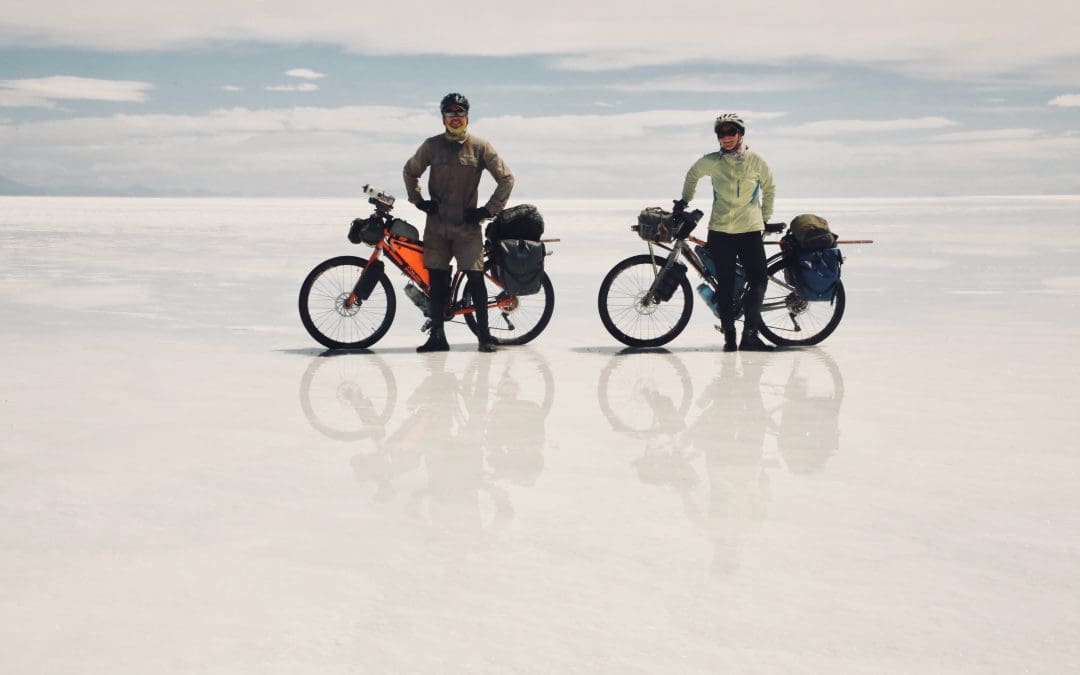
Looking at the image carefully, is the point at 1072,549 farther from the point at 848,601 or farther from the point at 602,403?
the point at 602,403

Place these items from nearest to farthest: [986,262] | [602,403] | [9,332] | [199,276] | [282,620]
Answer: [282,620] → [602,403] → [9,332] → [199,276] → [986,262]


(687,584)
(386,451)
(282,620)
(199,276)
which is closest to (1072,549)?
(687,584)

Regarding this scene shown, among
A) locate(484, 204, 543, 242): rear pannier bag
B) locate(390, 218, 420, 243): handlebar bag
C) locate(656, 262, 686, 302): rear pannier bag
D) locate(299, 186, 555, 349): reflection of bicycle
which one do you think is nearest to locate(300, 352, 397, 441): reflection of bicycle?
locate(299, 186, 555, 349): reflection of bicycle

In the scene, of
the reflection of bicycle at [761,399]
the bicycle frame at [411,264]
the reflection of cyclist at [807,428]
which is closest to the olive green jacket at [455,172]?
the bicycle frame at [411,264]

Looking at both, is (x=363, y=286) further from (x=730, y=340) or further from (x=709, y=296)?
(x=730, y=340)

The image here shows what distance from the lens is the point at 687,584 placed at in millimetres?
3953

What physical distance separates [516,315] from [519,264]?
80 centimetres

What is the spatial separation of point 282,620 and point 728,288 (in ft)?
24.8

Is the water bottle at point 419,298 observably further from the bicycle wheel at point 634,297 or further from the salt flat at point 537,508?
the bicycle wheel at point 634,297

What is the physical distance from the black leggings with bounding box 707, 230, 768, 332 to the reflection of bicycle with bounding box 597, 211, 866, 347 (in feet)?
0.37


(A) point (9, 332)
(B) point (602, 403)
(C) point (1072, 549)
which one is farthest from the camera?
(A) point (9, 332)

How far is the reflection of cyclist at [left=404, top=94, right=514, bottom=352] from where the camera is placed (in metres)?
10.1

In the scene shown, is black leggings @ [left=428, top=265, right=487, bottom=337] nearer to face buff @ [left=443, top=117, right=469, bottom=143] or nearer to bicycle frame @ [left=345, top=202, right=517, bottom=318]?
bicycle frame @ [left=345, top=202, right=517, bottom=318]

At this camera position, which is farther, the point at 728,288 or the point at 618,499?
the point at 728,288
